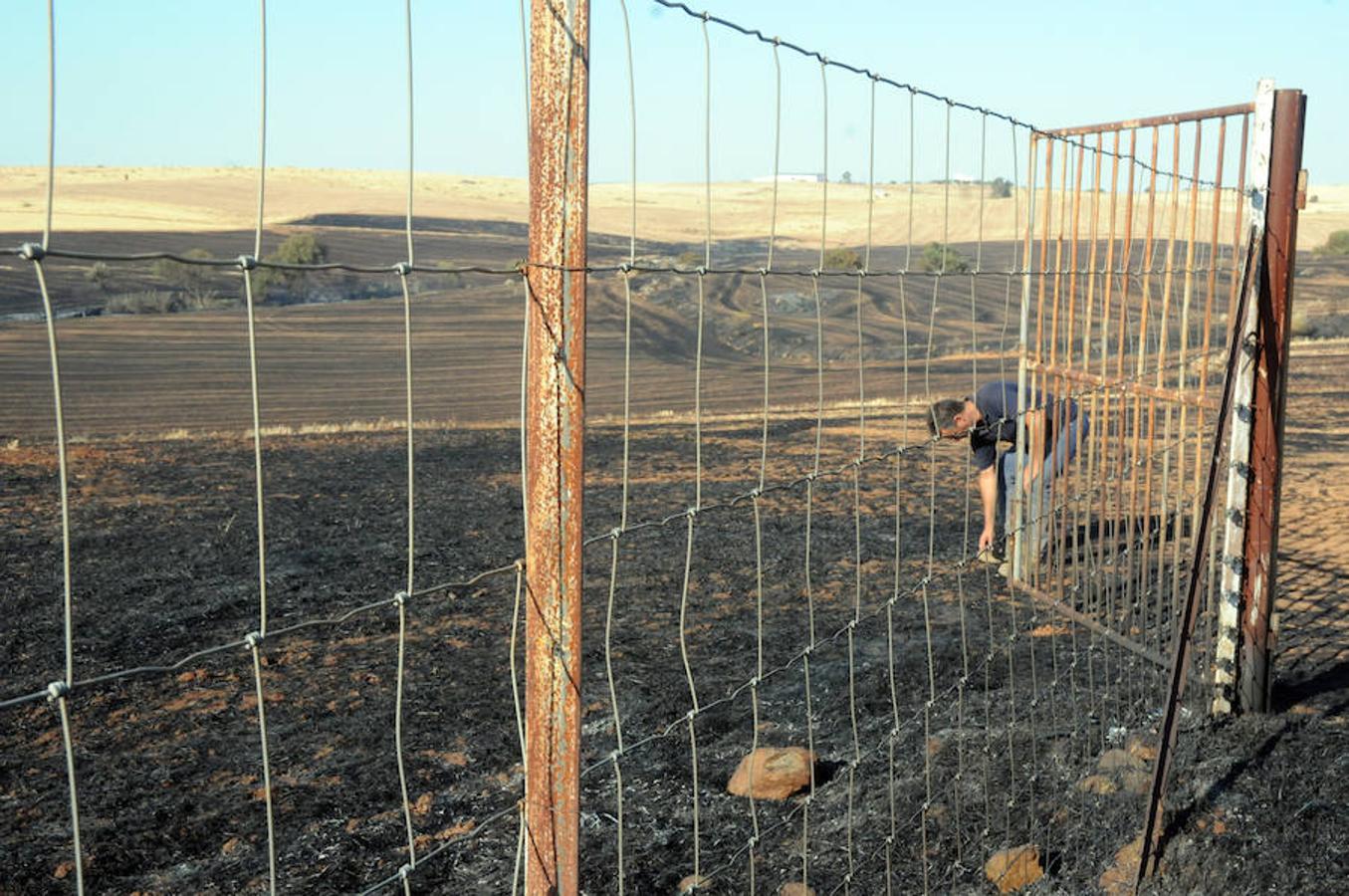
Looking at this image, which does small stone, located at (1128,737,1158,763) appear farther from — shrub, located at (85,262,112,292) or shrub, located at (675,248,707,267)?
shrub, located at (85,262,112,292)

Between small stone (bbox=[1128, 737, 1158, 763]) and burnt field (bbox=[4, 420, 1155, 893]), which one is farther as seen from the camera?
small stone (bbox=[1128, 737, 1158, 763])

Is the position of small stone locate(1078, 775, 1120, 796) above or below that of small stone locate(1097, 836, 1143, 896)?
above

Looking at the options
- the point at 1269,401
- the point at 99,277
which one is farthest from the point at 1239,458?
the point at 99,277

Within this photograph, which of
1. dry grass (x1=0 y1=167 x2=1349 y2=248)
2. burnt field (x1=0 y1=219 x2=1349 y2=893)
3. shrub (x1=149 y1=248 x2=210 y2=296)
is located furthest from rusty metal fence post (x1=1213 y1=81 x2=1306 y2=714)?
dry grass (x1=0 y1=167 x2=1349 y2=248)

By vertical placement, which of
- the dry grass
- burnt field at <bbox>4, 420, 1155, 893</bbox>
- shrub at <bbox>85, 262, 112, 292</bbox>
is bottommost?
burnt field at <bbox>4, 420, 1155, 893</bbox>

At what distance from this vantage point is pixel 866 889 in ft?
13.1

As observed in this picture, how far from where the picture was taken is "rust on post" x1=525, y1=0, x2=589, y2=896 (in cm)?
219

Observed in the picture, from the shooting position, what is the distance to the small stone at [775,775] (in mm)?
4680

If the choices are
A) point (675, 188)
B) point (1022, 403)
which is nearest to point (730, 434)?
point (1022, 403)

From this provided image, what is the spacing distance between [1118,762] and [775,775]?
4.04 ft

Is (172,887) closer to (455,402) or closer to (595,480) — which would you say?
(595,480)

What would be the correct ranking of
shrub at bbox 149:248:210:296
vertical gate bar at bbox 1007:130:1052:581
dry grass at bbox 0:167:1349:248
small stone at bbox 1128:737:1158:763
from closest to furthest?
small stone at bbox 1128:737:1158:763
vertical gate bar at bbox 1007:130:1052:581
shrub at bbox 149:248:210:296
dry grass at bbox 0:167:1349:248

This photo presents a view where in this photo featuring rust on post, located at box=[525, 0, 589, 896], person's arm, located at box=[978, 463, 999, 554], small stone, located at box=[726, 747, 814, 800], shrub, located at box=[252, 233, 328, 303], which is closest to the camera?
rust on post, located at box=[525, 0, 589, 896]

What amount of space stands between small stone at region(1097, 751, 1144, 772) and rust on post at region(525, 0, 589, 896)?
9.52 feet
